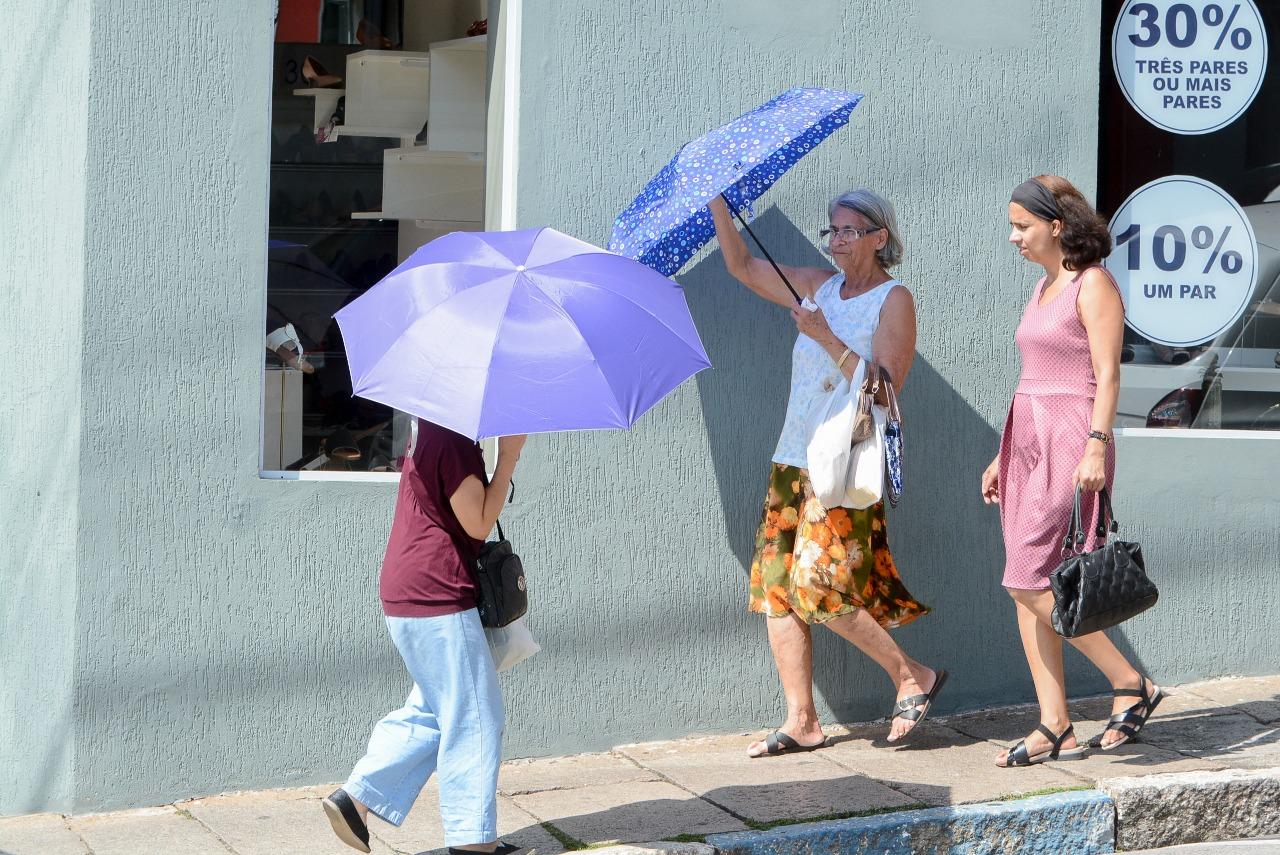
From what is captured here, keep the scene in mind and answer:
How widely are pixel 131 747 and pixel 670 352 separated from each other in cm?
233

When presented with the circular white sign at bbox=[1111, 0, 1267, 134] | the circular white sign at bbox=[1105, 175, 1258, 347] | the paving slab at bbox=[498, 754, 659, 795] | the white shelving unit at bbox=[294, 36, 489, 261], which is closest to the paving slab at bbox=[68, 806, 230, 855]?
the paving slab at bbox=[498, 754, 659, 795]

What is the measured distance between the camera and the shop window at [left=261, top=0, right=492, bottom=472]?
5.11 meters

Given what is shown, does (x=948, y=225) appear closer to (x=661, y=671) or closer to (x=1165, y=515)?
(x=1165, y=515)

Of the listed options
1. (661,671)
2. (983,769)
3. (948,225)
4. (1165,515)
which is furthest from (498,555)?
(1165,515)

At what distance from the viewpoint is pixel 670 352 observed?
11.9ft

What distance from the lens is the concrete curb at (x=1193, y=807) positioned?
4.63 metres

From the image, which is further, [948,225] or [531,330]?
[948,225]

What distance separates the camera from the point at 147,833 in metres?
4.54

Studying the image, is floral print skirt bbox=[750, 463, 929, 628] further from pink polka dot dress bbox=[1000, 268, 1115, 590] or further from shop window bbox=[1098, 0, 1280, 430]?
shop window bbox=[1098, 0, 1280, 430]

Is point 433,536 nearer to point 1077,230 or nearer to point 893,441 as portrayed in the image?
point 893,441

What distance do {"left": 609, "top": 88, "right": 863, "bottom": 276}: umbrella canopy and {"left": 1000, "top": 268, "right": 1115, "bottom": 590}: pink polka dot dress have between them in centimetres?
95

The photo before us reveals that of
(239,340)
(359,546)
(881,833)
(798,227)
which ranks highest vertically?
(798,227)

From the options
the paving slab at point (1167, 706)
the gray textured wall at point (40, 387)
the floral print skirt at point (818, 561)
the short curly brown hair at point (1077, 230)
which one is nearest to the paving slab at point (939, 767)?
the floral print skirt at point (818, 561)

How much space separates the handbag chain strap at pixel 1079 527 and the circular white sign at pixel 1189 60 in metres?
2.03
